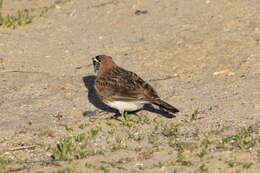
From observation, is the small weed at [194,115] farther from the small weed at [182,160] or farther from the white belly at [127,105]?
the small weed at [182,160]

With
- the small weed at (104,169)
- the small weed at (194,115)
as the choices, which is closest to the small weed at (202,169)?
the small weed at (104,169)

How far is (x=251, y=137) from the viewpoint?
29.5ft

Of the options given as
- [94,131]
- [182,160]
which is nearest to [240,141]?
[182,160]

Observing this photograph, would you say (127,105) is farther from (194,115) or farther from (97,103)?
(97,103)

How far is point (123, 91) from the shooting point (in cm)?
998

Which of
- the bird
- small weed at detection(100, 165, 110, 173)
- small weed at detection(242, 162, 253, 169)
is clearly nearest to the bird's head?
the bird

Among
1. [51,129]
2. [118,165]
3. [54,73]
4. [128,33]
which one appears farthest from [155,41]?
[118,165]

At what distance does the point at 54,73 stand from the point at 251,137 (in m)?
3.99

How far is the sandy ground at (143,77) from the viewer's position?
28.6 feet

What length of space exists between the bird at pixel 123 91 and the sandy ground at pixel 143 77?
198 millimetres

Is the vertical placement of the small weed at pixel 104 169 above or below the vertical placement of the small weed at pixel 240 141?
below

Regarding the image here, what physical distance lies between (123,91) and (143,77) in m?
1.82

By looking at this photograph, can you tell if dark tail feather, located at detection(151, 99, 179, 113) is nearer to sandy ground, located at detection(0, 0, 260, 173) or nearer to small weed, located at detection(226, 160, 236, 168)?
sandy ground, located at detection(0, 0, 260, 173)

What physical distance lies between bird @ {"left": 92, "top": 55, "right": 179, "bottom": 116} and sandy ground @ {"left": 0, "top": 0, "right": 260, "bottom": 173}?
0.20m
